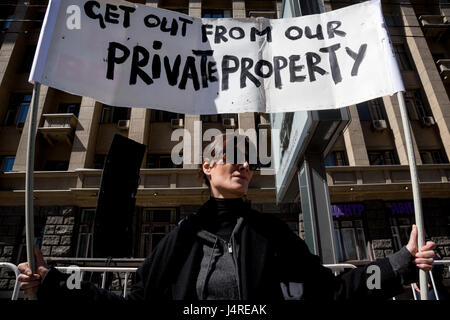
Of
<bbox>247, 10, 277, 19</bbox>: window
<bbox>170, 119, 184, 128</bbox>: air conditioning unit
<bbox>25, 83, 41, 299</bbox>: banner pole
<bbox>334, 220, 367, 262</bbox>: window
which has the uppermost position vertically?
<bbox>247, 10, 277, 19</bbox>: window

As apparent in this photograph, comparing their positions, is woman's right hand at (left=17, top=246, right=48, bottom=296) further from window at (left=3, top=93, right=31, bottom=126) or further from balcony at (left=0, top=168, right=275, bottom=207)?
window at (left=3, top=93, right=31, bottom=126)

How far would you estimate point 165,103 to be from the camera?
85.2 inches

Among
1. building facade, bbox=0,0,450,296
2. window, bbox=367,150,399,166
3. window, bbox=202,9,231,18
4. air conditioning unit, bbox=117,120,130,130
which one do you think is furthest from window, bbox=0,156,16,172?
window, bbox=367,150,399,166

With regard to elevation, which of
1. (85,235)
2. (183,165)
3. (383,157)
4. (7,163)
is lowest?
(85,235)

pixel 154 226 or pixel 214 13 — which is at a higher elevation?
pixel 214 13

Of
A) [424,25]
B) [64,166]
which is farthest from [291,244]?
[424,25]

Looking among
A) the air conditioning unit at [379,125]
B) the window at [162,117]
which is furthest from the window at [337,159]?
the window at [162,117]

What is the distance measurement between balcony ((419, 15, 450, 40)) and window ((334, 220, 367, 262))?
39.9 ft

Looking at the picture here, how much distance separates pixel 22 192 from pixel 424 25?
2146cm

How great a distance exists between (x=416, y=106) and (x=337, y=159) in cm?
527

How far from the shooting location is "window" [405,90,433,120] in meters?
14.4

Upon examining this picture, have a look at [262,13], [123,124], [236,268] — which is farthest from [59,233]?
[262,13]

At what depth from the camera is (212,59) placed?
2.43 meters

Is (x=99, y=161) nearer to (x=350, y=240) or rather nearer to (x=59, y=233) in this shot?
(x=59, y=233)
